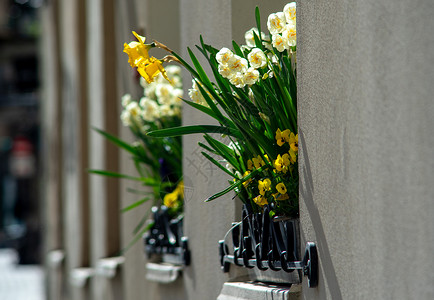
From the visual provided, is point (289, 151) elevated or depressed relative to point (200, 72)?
depressed

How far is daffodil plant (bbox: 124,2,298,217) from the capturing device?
315 centimetres

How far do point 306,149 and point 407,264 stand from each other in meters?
0.82

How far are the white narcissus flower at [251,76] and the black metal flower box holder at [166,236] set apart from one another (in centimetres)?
197

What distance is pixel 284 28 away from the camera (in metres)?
3.20

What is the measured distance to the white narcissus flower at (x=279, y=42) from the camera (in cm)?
318

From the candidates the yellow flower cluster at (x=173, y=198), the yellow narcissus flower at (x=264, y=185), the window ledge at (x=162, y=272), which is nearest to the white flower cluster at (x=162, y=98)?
the yellow flower cluster at (x=173, y=198)

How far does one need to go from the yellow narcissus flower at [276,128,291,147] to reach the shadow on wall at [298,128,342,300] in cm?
12

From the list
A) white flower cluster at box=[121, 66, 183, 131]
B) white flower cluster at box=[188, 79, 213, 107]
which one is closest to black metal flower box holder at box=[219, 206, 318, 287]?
white flower cluster at box=[188, 79, 213, 107]

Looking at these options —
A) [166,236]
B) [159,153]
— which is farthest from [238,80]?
[166,236]

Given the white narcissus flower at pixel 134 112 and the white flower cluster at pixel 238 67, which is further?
the white narcissus flower at pixel 134 112

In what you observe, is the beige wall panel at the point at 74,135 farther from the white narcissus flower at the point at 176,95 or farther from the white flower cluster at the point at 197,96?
the white flower cluster at the point at 197,96

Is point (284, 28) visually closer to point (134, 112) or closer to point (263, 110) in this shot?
point (263, 110)

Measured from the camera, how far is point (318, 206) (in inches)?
114

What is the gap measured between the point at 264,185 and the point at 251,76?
0.38 metres
